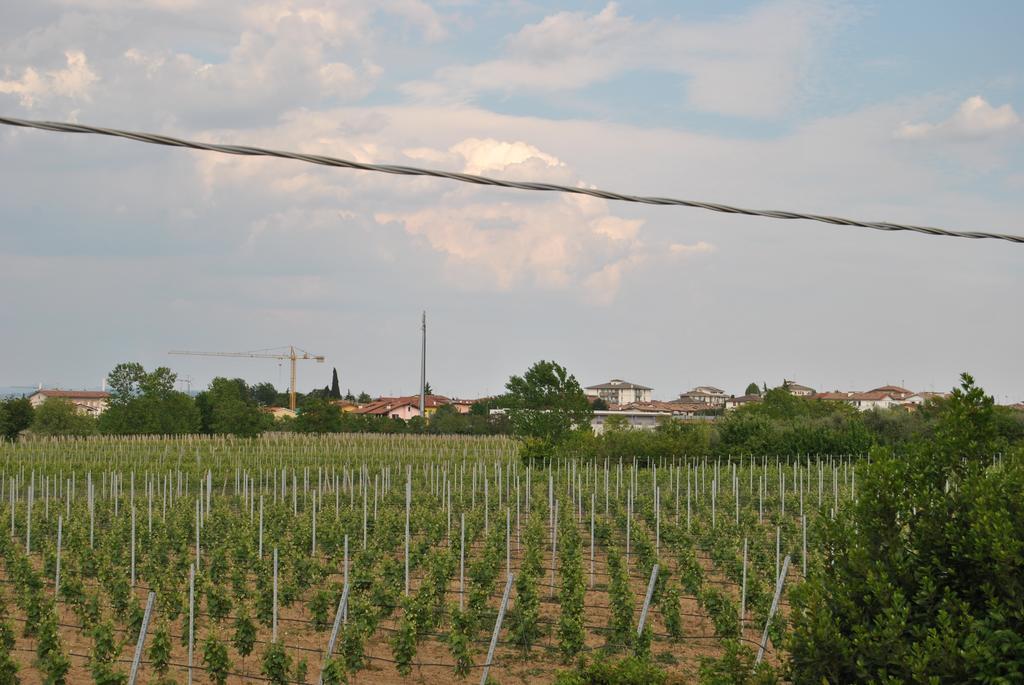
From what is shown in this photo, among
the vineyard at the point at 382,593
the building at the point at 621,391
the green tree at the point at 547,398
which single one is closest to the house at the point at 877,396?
the building at the point at 621,391

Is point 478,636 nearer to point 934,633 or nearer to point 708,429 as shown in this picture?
point 934,633

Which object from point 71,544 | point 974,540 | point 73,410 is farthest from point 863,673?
point 73,410

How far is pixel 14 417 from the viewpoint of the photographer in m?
62.3

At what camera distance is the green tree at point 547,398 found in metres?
59.2

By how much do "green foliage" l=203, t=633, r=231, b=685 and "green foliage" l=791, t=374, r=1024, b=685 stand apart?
20.9ft

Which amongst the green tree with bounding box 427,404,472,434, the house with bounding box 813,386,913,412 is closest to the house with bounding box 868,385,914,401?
the house with bounding box 813,386,913,412

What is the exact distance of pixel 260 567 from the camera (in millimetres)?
15695

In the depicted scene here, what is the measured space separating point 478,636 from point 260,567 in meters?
4.09

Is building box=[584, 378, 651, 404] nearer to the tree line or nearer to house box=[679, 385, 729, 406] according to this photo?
house box=[679, 385, 729, 406]

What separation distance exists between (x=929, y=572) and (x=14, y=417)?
64188 millimetres

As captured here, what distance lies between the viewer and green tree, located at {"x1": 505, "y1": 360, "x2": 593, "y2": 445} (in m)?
59.2

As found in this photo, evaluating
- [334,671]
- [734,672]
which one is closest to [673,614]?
[334,671]

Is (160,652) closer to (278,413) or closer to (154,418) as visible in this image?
(154,418)

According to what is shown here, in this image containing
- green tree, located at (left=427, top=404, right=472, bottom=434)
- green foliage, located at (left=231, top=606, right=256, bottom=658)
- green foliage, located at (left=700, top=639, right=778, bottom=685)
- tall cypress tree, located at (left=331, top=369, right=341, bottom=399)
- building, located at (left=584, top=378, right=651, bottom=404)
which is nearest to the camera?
green foliage, located at (left=700, top=639, right=778, bottom=685)
